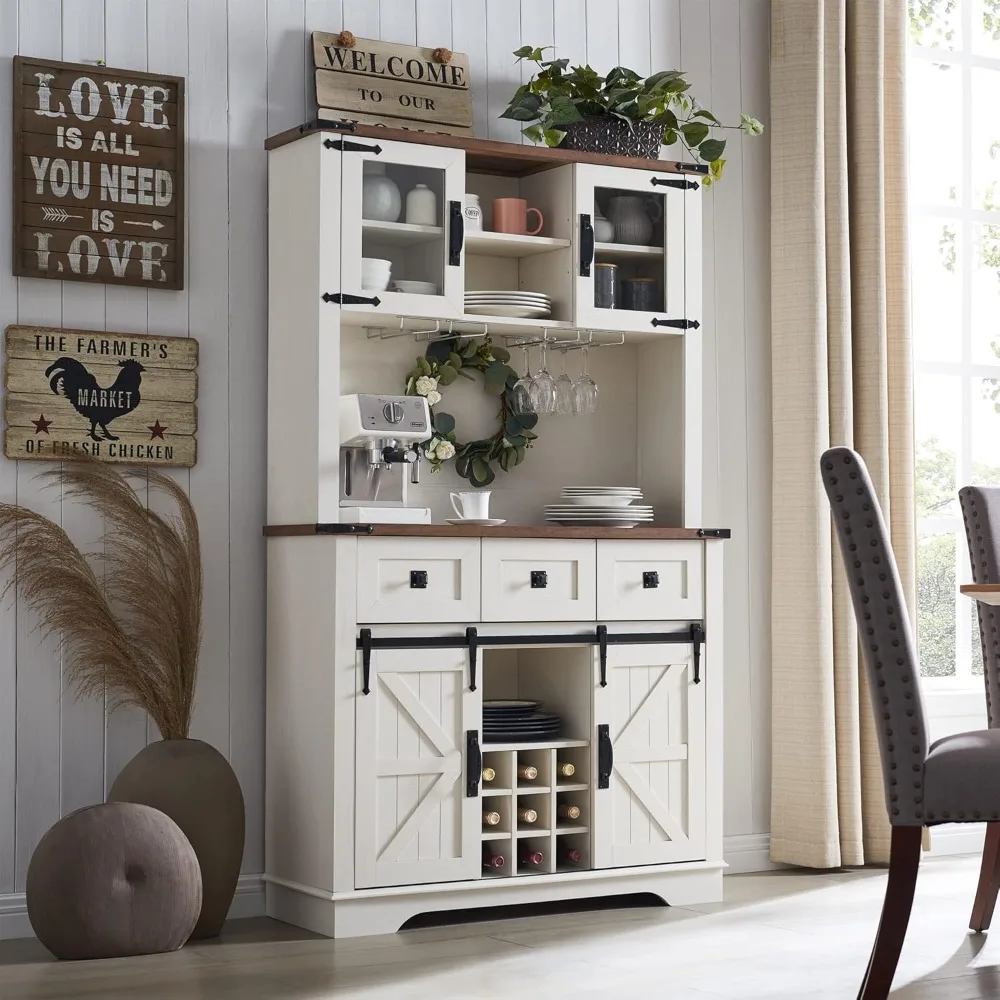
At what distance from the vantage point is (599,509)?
4207 mm

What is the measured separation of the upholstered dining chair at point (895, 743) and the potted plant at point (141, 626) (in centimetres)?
157

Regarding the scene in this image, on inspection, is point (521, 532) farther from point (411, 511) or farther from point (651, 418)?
point (651, 418)

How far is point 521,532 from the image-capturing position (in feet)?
12.9

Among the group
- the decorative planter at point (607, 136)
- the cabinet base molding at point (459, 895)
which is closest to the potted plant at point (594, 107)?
the decorative planter at point (607, 136)

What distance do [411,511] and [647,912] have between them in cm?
118

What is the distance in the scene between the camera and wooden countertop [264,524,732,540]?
375 centimetres

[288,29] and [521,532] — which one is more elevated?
[288,29]

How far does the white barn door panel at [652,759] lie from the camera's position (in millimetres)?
4047

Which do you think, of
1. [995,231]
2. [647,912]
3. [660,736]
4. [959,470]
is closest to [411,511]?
[660,736]

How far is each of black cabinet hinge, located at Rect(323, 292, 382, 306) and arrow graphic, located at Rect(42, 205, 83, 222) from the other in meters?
0.66

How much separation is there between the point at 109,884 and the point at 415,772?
0.75m

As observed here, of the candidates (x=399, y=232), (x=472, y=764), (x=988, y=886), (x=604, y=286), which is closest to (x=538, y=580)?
(x=472, y=764)

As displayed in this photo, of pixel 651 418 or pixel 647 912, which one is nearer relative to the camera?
pixel 647 912

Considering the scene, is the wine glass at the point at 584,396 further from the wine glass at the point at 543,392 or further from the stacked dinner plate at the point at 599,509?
the stacked dinner plate at the point at 599,509
